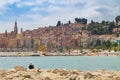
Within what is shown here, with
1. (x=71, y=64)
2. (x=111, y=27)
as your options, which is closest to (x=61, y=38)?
(x=111, y=27)

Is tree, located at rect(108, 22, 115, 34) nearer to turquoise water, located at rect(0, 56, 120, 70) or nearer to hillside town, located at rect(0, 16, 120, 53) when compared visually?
hillside town, located at rect(0, 16, 120, 53)

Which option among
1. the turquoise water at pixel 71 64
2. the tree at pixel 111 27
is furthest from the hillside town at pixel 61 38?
the turquoise water at pixel 71 64

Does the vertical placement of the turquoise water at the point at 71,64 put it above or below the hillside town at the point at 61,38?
below

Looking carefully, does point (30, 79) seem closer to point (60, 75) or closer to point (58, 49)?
point (60, 75)

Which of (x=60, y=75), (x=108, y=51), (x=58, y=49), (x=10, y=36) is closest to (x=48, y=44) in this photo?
(x=58, y=49)

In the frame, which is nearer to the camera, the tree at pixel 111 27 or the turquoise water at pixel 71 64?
the turquoise water at pixel 71 64

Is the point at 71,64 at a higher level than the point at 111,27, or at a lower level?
lower

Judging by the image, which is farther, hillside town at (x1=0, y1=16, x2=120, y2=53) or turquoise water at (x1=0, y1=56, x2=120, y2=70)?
hillside town at (x1=0, y1=16, x2=120, y2=53)

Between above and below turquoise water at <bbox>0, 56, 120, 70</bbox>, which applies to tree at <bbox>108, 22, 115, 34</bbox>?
above

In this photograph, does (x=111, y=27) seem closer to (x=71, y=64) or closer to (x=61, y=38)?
(x=61, y=38)

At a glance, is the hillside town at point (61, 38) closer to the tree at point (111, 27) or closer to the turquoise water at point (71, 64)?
the tree at point (111, 27)

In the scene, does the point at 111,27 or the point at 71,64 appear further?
the point at 111,27

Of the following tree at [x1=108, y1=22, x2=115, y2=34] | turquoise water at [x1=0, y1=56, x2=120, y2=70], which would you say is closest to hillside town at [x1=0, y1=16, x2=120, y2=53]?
tree at [x1=108, y1=22, x2=115, y2=34]

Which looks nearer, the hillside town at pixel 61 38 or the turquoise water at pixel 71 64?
the turquoise water at pixel 71 64
